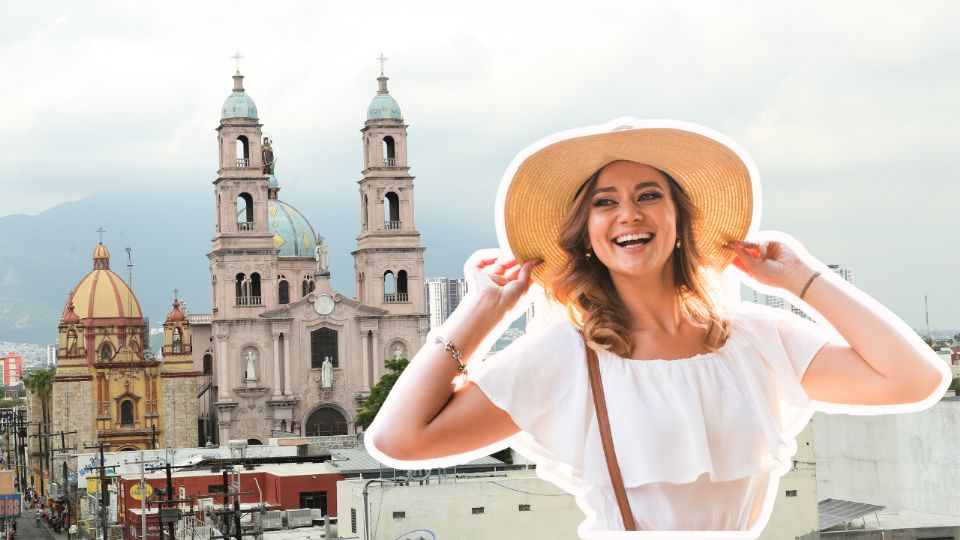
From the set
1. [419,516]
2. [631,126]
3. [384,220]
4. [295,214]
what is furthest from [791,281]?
[295,214]

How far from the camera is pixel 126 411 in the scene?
230 ft

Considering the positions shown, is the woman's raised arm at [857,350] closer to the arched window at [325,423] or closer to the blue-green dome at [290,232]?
the arched window at [325,423]

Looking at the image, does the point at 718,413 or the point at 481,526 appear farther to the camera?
the point at 481,526

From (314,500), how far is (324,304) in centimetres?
3384

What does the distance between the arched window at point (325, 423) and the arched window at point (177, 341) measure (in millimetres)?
7519

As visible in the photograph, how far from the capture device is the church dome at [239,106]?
6869cm

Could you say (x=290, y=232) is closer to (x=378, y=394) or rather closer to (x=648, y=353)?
(x=378, y=394)

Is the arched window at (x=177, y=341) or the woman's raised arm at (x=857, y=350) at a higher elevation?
the arched window at (x=177, y=341)

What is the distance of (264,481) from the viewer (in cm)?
3775

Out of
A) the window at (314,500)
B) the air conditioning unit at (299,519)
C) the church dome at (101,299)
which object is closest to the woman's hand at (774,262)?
the air conditioning unit at (299,519)

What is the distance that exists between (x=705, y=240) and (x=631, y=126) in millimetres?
475

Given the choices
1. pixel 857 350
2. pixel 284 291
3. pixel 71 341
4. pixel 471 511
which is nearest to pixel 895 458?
pixel 471 511

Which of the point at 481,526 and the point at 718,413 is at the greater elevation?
the point at 718,413

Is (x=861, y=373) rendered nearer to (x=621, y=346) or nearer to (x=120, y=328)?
(x=621, y=346)
